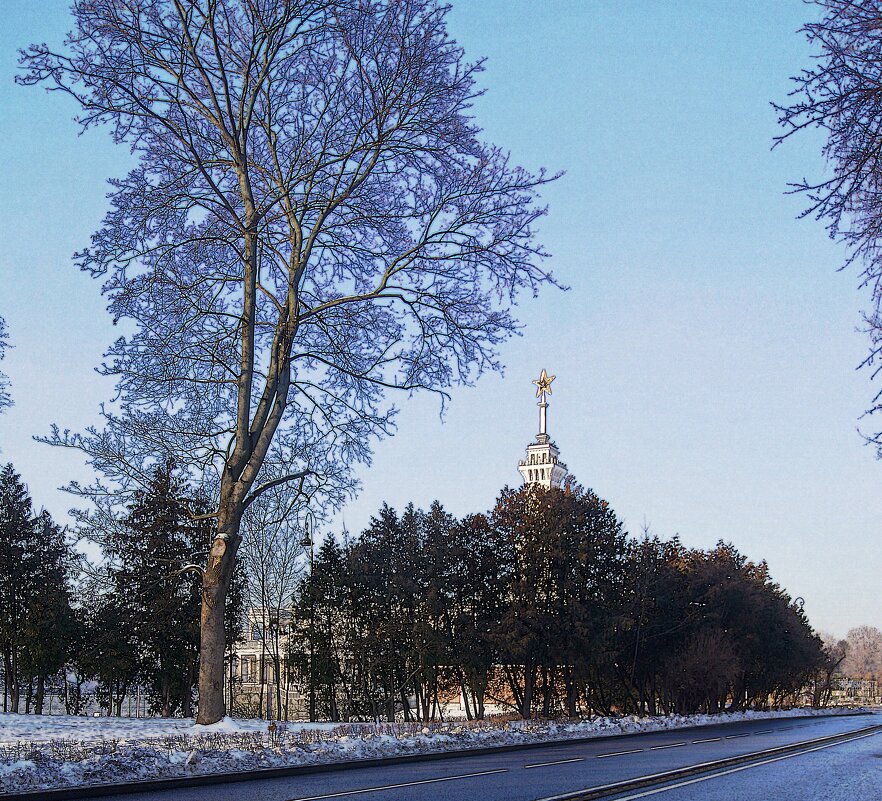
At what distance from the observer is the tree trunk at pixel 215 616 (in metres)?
18.2

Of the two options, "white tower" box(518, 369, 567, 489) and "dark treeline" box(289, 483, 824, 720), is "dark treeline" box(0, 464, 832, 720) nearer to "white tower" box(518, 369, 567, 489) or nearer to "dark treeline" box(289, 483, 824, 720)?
"dark treeline" box(289, 483, 824, 720)

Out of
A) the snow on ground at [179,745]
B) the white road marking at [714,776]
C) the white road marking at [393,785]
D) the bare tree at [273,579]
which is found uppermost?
the bare tree at [273,579]

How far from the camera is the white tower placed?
14775 centimetres

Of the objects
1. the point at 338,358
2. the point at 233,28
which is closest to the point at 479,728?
the point at 338,358

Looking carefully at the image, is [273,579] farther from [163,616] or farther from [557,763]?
[557,763]

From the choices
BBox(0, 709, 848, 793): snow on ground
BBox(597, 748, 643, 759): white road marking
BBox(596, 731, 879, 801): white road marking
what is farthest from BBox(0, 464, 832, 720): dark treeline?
BBox(596, 731, 879, 801): white road marking

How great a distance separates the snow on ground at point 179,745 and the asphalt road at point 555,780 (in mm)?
1049

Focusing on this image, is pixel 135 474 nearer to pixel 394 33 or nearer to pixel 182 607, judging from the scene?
pixel 394 33

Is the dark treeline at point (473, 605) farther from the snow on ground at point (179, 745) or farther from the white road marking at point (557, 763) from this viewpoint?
the white road marking at point (557, 763)

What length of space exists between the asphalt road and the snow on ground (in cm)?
105

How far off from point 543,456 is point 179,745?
136447 millimetres

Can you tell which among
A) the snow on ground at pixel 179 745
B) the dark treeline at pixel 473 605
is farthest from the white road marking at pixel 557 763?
the dark treeline at pixel 473 605

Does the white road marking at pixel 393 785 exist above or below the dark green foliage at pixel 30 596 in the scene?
below

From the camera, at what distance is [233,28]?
18.8 meters
